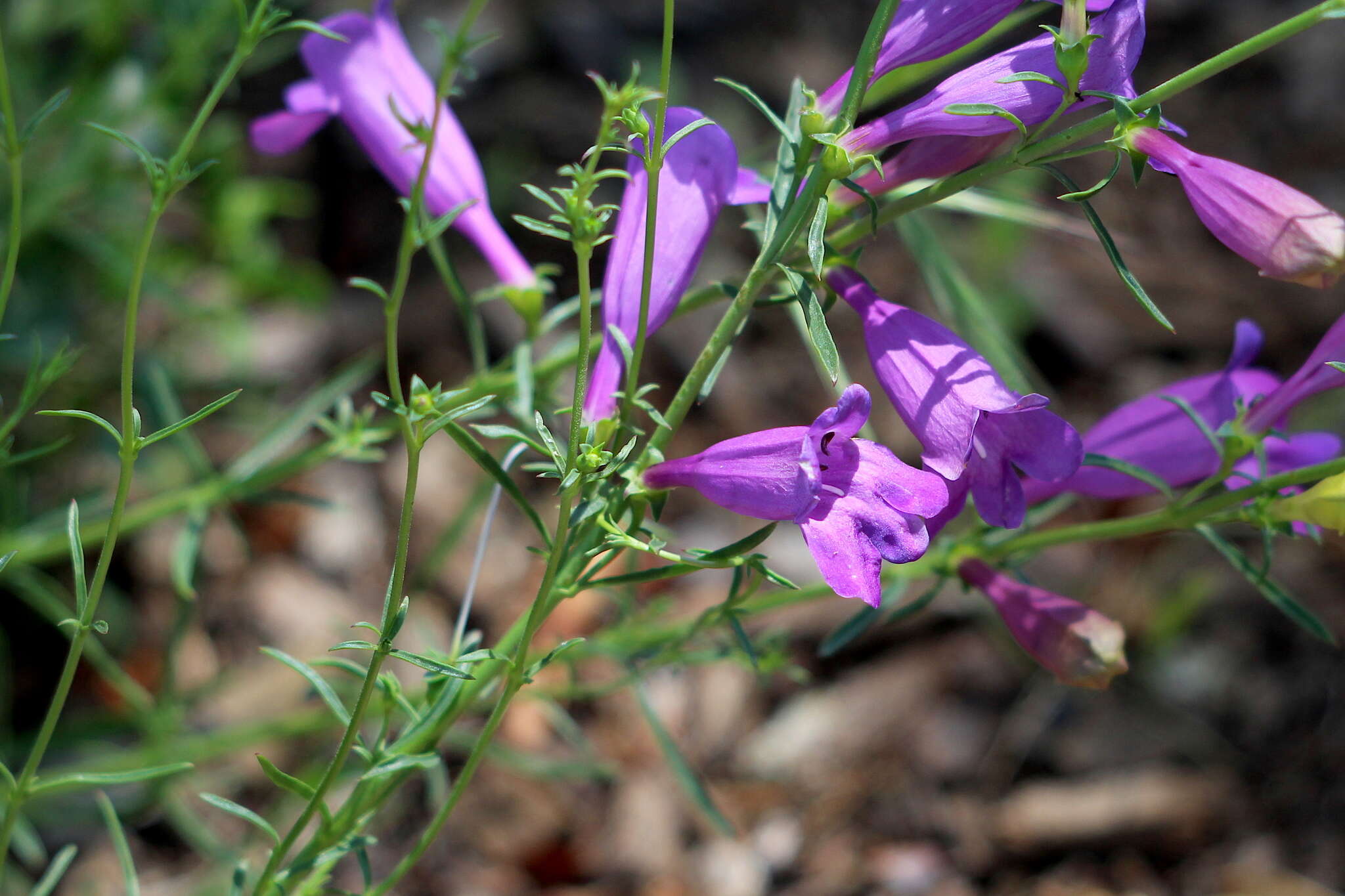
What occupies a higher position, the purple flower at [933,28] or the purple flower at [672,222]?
the purple flower at [933,28]

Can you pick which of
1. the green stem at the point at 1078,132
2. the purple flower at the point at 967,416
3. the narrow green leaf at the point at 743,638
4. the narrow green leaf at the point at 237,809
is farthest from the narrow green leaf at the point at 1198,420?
the narrow green leaf at the point at 237,809

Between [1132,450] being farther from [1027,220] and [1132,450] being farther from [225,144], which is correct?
[225,144]

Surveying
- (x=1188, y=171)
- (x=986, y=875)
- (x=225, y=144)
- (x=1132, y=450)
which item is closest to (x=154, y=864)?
(x=225, y=144)

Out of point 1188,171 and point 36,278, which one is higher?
point 1188,171

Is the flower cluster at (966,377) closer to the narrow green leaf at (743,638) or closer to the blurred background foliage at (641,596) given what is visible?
the narrow green leaf at (743,638)

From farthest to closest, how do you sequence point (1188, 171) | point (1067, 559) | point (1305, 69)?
point (1305, 69) → point (1067, 559) → point (1188, 171)

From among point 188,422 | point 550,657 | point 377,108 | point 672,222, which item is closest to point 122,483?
point 188,422

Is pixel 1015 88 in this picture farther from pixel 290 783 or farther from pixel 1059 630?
pixel 290 783

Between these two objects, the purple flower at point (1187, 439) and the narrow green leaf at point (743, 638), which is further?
the purple flower at point (1187, 439)
